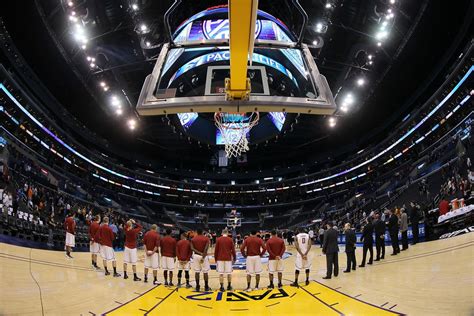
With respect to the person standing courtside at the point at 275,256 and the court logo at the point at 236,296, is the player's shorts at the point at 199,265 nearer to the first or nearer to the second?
the court logo at the point at 236,296

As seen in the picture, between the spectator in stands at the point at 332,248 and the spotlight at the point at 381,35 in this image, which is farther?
the spotlight at the point at 381,35

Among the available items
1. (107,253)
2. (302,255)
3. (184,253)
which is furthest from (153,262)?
(302,255)

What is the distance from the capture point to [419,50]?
19.8 metres

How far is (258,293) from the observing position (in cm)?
707

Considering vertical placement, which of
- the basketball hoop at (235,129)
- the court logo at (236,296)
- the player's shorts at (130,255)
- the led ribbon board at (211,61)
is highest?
the led ribbon board at (211,61)

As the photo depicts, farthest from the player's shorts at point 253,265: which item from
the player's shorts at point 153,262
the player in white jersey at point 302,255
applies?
the player's shorts at point 153,262

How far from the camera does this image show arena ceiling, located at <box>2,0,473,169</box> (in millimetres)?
15852

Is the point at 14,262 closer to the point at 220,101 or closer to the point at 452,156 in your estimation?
the point at 220,101

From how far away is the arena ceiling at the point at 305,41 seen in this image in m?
15.9

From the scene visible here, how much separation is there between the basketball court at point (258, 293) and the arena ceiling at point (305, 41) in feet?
38.4

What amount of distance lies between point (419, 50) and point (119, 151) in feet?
104

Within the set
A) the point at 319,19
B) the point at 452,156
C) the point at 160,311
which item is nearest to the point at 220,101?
the point at 160,311

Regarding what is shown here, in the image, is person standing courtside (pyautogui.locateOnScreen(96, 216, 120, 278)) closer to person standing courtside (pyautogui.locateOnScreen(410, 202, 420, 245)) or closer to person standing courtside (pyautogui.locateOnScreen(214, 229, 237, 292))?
person standing courtside (pyautogui.locateOnScreen(214, 229, 237, 292))

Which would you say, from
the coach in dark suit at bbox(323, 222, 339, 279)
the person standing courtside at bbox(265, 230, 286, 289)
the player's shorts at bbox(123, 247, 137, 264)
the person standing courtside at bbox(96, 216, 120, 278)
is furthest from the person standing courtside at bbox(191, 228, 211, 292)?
the coach in dark suit at bbox(323, 222, 339, 279)
